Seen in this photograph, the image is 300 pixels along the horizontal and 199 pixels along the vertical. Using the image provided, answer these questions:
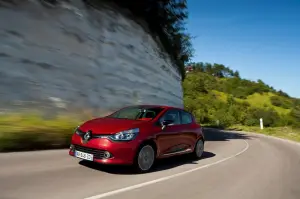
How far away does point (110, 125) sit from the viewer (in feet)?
23.9

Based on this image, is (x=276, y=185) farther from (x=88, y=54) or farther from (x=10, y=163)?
(x=88, y=54)

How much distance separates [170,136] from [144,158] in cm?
118

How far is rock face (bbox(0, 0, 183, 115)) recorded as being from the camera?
13297mm

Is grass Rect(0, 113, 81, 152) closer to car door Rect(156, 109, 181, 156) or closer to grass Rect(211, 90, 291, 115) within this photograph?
car door Rect(156, 109, 181, 156)

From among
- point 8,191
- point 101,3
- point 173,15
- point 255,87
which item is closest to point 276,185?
point 8,191

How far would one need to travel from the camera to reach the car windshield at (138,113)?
8.31 meters

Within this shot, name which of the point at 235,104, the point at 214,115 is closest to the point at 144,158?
the point at 214,115

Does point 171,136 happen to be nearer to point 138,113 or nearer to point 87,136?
point 138,113

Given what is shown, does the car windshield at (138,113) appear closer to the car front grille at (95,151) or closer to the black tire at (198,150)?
the car front grille at (95,151)

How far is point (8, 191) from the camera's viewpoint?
5.23 metres

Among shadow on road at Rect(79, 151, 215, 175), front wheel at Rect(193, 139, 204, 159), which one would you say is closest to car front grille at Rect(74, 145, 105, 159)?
shadow on road at Rect(79, 151, 215, 175)

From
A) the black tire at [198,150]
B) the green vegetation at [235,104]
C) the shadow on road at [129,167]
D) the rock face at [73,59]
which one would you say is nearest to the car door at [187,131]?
the black tire at [198,150]

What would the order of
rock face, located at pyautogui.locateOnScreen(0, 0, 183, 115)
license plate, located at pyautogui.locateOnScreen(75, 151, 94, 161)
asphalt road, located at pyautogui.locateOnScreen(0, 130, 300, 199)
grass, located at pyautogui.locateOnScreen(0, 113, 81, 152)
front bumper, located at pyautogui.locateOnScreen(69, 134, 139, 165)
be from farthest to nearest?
rock face, located at pyautogui.locateOnScreen(0, 0, 183, 115) → grass, located at pyautogui.locateOnScreen(0, 113, 81, 152) → license plate, located at pyautogui.locateOnScreen(75, 151, 94, 161) → front bumper, located at pyautogui.locateOnScreen(69, 134, 139, 165) → asphalt road, located at pyautogui.locateOnScreen(0, 130, 300, 199)

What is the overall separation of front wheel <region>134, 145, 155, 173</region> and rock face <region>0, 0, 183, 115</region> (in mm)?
6834
